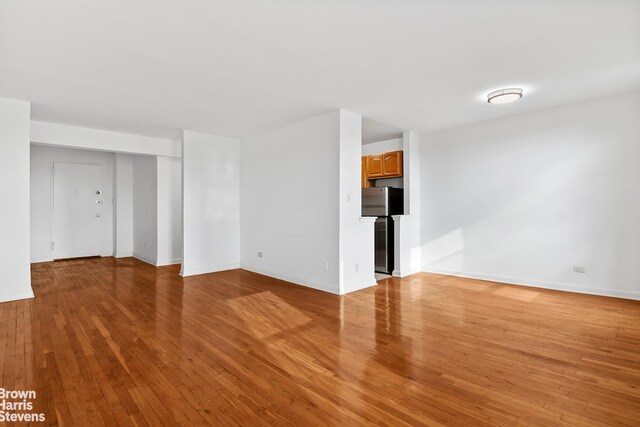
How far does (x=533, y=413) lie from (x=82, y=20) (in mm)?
3988

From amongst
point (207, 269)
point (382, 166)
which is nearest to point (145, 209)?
point (207, 269)

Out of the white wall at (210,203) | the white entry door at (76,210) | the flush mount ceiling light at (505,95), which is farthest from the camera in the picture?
the white entry door at (76,210)

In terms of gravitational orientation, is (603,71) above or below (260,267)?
above

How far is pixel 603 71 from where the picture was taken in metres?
3.29

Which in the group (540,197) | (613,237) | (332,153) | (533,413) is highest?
(332,153)

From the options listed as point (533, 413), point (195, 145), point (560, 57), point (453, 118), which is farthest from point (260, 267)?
point (560, 57)

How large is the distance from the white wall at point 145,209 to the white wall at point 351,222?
4282mm

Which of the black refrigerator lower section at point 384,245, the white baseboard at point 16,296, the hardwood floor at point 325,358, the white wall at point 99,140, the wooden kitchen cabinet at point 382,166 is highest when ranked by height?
the white wall at point 99,140

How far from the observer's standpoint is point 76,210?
7258mm

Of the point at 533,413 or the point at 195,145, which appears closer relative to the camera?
the point at 533,413

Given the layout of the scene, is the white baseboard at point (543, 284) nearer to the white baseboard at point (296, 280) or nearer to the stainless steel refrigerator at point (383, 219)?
the stainless steel refrigerator at point (383, 219)

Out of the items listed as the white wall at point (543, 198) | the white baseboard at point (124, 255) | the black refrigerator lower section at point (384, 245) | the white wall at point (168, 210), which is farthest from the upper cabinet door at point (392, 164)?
the white baseboard at point (124, 255)

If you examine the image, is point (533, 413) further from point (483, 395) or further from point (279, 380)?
point (279, 380)

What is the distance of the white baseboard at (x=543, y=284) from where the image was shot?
4.06m
